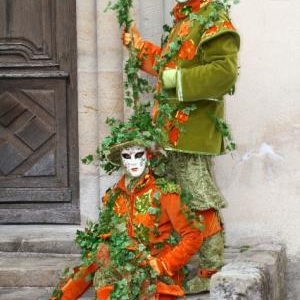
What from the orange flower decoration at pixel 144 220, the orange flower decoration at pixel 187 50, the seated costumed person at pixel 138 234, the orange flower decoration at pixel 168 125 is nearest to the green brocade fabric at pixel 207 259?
the seated costumed person at pixel 138 234

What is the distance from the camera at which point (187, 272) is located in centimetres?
608

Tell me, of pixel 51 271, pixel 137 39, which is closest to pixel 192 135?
pixel 137 39

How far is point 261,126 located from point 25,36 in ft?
5.57

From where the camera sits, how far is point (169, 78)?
5.95m

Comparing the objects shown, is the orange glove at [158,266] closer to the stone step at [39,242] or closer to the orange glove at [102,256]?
the orange glove at [102,256]

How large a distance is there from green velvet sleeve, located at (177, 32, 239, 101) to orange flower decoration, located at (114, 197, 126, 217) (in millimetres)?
625

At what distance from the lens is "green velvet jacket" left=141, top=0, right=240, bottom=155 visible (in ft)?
19.1

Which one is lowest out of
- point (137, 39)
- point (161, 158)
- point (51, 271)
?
point (51, 271)

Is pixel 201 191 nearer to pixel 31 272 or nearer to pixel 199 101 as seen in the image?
pixel 199 101

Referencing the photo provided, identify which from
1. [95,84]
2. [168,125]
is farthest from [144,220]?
[95,84]

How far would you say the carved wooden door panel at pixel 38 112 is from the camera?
7336 mm

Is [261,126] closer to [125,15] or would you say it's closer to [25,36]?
[125,15]

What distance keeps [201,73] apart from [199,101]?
232 millimetres

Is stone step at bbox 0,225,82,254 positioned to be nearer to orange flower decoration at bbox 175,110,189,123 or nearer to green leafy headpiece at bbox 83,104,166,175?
green leafy headpiece at bbox 83,104,166,175
